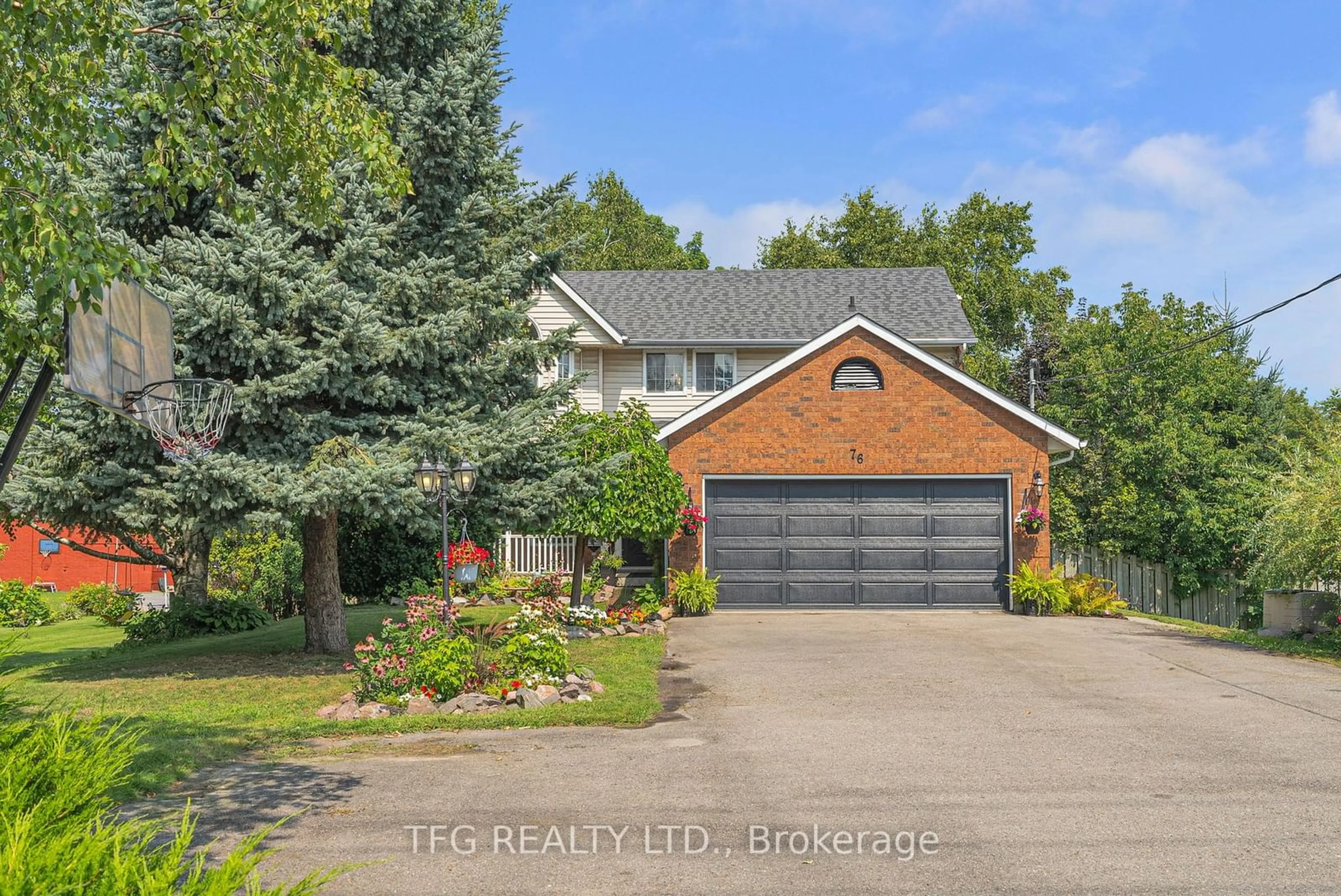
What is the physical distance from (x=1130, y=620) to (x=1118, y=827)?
14676mm

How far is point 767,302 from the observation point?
2975cm

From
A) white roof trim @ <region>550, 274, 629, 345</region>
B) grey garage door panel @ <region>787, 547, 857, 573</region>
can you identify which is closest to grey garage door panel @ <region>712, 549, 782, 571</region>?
grey garage door panel @ <region>787, 547, 857, 573</region>

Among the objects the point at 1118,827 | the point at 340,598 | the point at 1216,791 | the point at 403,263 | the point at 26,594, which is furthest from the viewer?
the point at 26,594

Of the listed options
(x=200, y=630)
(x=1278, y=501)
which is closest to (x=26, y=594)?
(x=200, y=630)

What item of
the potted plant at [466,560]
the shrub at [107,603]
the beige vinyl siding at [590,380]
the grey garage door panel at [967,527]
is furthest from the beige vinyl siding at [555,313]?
the shrub at [107,603]

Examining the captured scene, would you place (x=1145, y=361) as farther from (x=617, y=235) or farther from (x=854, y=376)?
(x=617, y=235)

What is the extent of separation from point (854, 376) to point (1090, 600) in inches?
235

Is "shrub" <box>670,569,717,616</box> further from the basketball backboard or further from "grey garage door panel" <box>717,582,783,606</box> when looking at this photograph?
the basketball backboard

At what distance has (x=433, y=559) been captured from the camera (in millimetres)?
23938

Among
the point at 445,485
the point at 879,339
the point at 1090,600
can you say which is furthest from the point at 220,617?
the point at 1090,600

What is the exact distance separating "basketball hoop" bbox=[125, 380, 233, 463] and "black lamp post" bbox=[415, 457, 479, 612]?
7.24 ft

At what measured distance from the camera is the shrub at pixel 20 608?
85.8 feet

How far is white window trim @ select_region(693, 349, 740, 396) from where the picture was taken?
1098 inches

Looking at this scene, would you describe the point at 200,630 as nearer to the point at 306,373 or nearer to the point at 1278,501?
the point at 306,373
